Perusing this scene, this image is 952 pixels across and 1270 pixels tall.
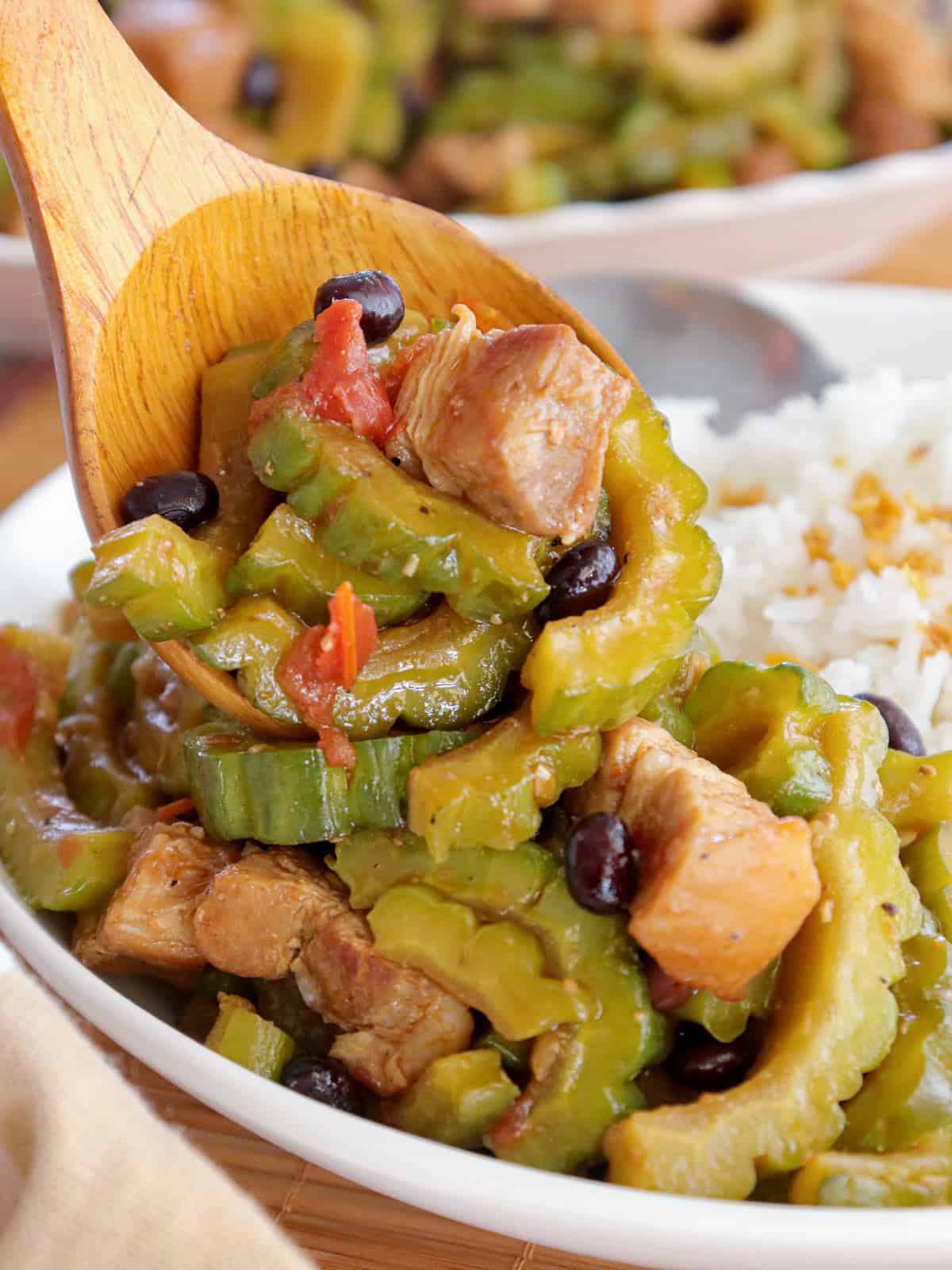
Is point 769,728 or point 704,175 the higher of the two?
point 769,728

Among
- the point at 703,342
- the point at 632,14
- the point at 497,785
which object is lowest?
the point at 703,342

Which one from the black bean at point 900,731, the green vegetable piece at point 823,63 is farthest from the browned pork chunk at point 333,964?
the green vegetable piece at point 823,63

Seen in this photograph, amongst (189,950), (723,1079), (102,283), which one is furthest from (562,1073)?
(102,283)

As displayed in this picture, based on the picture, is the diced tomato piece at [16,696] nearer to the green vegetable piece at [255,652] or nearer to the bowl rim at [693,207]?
the green vegetable piece at [255,652]

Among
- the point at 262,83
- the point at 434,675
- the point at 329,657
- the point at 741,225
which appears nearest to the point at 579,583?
the point at 434,675

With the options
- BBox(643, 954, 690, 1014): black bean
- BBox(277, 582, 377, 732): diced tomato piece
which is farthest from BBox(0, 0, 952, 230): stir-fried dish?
BBox(643, 954, 690, 1014): black bean

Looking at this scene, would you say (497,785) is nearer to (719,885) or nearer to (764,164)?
(719,885)

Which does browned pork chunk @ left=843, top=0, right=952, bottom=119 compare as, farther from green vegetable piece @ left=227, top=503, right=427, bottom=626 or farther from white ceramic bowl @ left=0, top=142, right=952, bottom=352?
green vegetable piece @ left=227, top=503, right=427, bottom=626
